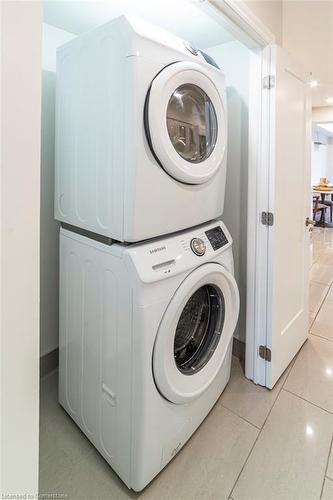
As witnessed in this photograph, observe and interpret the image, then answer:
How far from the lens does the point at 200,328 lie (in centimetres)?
150

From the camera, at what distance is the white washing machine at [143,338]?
3.45ft

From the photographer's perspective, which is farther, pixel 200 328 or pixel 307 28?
pixel 307 28

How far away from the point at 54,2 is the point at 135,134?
3.26 ft

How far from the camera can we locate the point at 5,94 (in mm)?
503

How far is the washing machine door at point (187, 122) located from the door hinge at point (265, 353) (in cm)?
109

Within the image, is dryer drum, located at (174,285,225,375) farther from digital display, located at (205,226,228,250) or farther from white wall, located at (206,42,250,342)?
white wall, located at (206,42,250,342)

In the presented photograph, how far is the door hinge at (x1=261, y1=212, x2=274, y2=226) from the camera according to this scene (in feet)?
5.34

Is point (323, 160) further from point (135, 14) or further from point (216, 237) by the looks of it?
point (216, 237)

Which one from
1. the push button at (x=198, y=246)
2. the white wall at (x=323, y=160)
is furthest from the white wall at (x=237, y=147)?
the white wall at (x=323, y=160)

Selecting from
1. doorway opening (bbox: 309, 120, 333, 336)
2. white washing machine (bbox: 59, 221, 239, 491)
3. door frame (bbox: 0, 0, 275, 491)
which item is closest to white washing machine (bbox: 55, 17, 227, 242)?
white washing machine (bbox: 59, 221, 239, 491)

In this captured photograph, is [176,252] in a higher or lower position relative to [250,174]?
lower

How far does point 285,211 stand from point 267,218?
0.58ft

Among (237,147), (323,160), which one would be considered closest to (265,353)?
(237,147)

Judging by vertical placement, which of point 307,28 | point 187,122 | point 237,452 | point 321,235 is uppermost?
point 307,28
